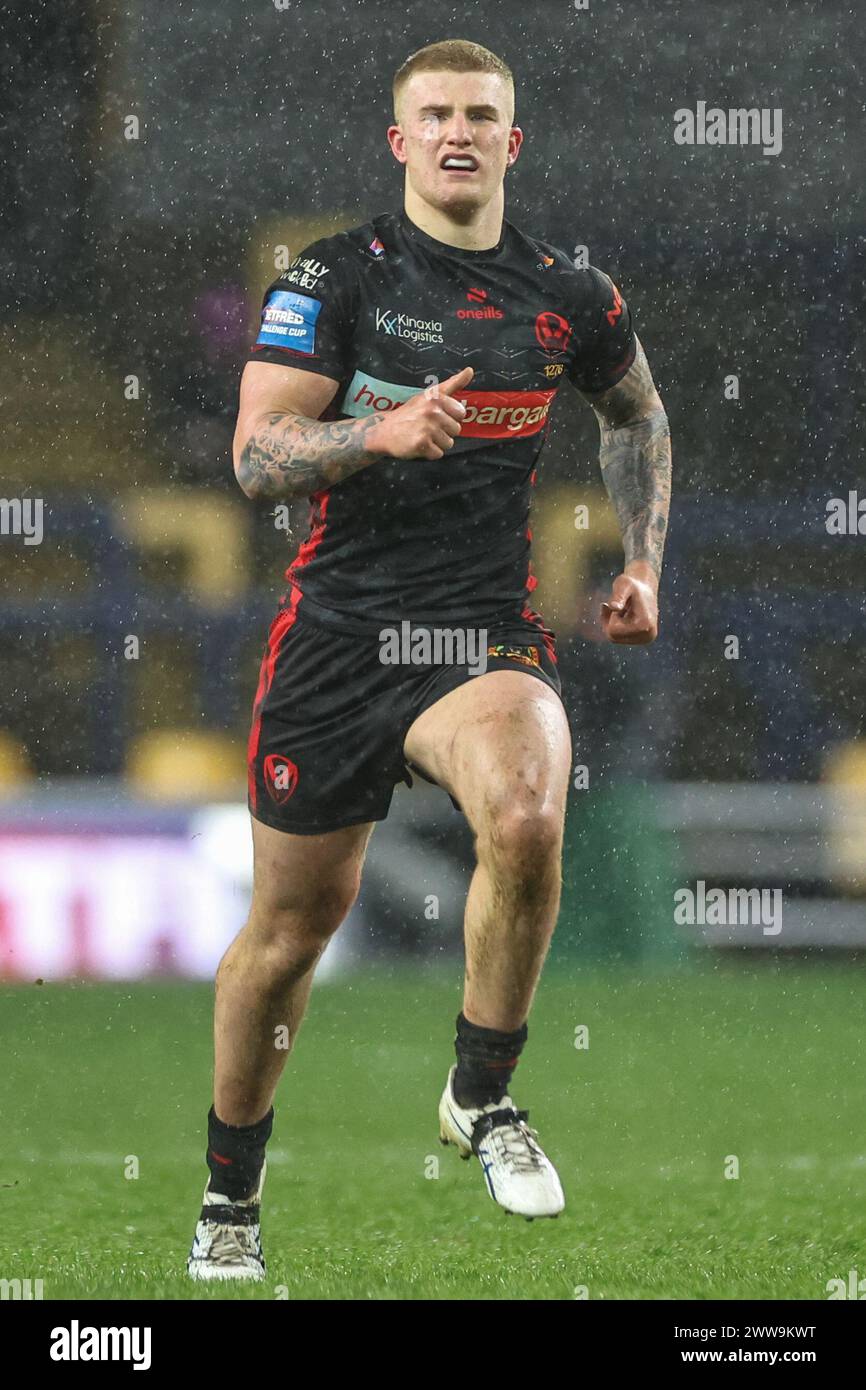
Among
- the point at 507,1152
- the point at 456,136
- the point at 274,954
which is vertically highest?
the point at 456,136

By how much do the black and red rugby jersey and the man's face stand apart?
102 mm

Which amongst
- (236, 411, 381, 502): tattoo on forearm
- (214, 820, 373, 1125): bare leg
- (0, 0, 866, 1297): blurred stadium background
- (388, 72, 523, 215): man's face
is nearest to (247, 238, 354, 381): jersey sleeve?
(236, 411, 381, 502): tattoo on forearm

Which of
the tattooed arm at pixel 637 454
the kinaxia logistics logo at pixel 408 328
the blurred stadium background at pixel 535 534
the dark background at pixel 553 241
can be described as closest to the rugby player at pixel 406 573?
the kinaxia logistics logo at pixel 408 328

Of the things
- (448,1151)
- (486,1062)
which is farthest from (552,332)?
(448,1151)

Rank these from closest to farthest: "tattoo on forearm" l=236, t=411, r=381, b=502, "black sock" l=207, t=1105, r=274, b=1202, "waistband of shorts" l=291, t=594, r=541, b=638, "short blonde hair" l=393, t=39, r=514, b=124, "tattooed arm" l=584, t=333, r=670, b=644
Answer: "tattoo on forearm" l=236, t=411, r=381, b=502 → "waistband of shorts" l=291, t=594, r=541, b=638 → "short blonde hair" l=393, t=39, r=514, b=124 → "black sock" l=207, t=1105, r=274, b=1202 → "tattooed arm" l=584, t=333, r=670, b=644

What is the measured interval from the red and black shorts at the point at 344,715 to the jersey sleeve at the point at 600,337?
0.56m

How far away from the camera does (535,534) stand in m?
9.28

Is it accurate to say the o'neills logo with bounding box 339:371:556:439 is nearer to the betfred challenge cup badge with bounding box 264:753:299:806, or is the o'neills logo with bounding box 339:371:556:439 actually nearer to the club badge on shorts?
the club badge on shorts

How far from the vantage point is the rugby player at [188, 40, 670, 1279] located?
358 centimetres

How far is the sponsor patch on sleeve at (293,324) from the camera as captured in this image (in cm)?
364

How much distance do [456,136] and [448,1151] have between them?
2.61 metres

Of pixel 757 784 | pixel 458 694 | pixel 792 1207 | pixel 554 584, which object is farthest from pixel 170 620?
pixel 458 694

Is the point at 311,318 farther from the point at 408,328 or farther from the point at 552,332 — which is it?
the point at 552,332

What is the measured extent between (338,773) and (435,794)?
14.2ft
